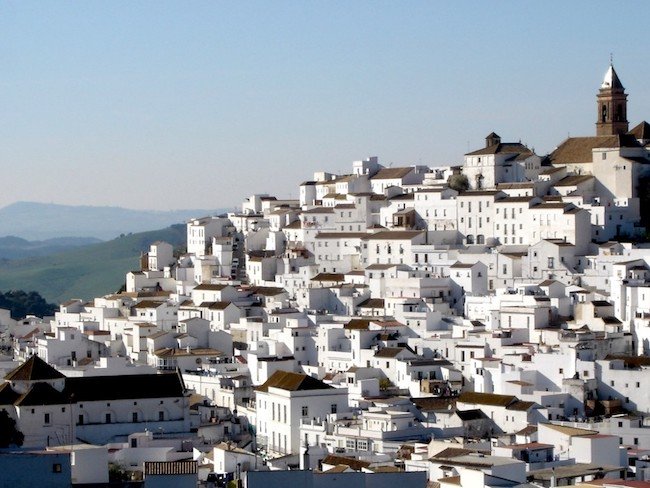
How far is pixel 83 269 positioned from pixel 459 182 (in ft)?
311

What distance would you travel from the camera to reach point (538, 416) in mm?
39344

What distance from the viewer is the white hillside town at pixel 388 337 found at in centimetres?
3575

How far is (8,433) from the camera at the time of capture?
34.8 m

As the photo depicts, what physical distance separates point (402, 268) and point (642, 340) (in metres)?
10.6

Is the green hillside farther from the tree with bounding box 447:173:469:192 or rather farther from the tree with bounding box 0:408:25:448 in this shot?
the tree with bounding box 0:408:25:448

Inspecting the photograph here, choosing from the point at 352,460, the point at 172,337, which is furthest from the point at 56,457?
the point at 172,337

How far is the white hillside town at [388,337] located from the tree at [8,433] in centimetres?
51

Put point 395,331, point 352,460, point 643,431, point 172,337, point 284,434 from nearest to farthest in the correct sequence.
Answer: point 352,460
point 643,431
point 284,434
point 395,331
point 172,337

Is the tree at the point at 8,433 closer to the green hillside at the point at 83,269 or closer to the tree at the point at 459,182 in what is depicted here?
the tree at the point at 459,182

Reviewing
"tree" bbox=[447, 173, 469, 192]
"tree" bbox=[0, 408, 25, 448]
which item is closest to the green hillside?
"tree" bbox=[447, 173, 469, 192]

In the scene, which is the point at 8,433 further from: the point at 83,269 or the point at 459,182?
the point at 83,269

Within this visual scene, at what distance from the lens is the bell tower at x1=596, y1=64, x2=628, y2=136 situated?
201 ft

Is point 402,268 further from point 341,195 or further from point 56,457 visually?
point 56,457

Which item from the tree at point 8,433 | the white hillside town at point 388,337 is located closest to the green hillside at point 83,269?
the white hillside town at point 388,337
